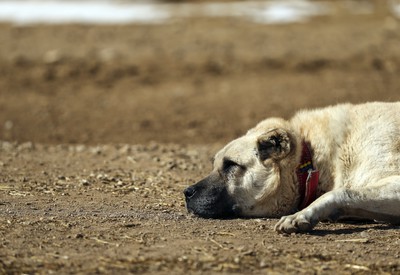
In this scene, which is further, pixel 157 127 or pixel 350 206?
pixel 157 127

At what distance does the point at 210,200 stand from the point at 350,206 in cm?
106

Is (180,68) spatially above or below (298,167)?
above

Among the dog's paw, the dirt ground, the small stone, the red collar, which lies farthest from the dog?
the small stone

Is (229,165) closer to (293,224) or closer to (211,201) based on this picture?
(211,201)

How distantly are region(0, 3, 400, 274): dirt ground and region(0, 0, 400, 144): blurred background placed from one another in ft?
0.12

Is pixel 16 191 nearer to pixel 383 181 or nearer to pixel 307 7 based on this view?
pixel 383 181

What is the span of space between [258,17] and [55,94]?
5650mm

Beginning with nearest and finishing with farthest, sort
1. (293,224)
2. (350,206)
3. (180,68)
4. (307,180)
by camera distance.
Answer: (293,224)
(350,206)
(307,180)
(180,68)

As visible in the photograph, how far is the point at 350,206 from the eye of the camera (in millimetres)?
6492

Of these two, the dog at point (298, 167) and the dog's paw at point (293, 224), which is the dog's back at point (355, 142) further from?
the dog's paw at point (293, 224)

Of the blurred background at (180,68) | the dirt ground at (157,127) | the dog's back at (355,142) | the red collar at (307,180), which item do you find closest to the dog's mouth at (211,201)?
the dirt ground at (157,127)

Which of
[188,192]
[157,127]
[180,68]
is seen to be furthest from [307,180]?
[180,68]

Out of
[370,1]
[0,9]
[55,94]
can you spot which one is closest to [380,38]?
[370,1]

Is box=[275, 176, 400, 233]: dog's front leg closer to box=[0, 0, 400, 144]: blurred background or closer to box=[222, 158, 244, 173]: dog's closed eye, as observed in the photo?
box=[222, 158, 244, 173]: dog's closed eye
